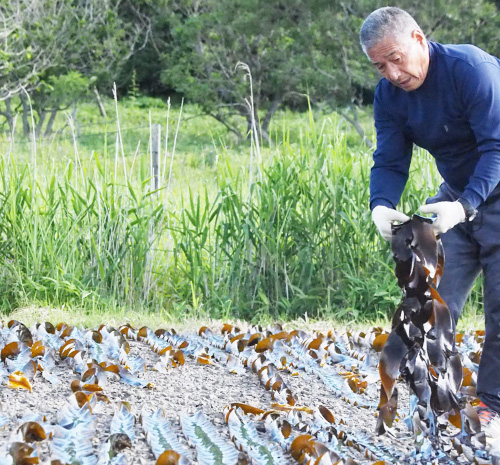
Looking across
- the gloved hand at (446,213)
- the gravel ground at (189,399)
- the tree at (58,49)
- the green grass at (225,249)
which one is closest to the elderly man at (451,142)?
the gloved hand at (446,213)

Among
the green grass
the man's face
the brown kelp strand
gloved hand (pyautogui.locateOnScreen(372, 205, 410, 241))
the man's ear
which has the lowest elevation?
the green grass

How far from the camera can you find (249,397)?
2.93 metres

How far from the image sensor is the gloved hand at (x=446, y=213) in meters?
2.33

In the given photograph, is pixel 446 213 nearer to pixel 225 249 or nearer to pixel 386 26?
pixel 386 26

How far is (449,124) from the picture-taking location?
2553mm

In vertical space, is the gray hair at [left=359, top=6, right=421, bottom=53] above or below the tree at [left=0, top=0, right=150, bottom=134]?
above

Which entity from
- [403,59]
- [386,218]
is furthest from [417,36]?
[386,218]

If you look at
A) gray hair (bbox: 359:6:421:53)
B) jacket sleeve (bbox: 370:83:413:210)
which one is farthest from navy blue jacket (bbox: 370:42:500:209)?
gray hair (bbox: 359:6:421:53)

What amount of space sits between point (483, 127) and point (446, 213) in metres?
0.32

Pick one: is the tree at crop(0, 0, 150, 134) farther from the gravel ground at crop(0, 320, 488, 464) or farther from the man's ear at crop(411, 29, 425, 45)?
the man's ear at crop(411, 29, 425, 45)

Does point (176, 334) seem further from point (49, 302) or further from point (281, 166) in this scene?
point (281, 166)

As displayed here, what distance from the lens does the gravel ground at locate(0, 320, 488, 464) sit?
2.38m

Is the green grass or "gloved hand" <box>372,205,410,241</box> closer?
"gloved hand" <box>372,205,410,241</box>

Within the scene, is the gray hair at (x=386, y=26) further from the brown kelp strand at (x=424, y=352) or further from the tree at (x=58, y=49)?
the tree at (x=58, y=49)
